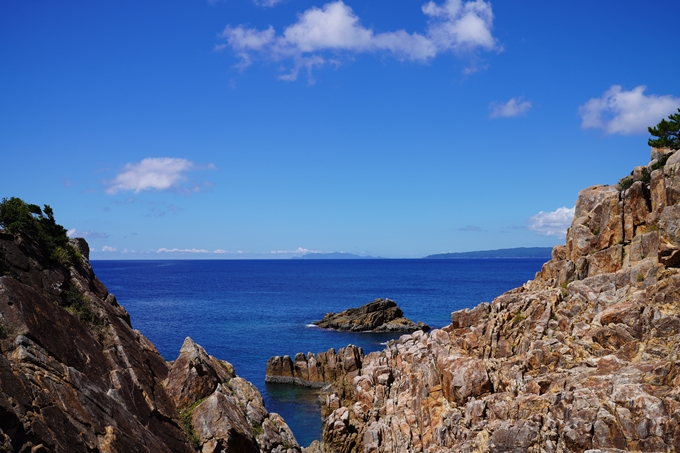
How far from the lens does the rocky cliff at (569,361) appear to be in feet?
95.0

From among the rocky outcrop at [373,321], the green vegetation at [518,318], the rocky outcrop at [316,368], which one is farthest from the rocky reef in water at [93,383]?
the rocky outcrop at [373,321]

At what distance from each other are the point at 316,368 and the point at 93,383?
5628 cm

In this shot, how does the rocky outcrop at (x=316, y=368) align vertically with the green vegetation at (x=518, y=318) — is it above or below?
below

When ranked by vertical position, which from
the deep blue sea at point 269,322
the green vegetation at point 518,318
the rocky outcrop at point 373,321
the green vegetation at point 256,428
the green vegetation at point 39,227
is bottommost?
the deep blue sea at point 269,322

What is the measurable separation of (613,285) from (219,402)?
30108 mm

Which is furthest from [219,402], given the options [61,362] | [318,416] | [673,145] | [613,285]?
[673,145]

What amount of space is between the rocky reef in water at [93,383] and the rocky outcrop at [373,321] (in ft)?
270

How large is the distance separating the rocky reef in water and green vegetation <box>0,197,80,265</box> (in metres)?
0.50

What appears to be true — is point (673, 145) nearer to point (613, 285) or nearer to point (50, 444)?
point (613, 285)

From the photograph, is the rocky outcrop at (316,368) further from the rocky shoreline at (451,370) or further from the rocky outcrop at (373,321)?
the rocky outcrop at (373,321)

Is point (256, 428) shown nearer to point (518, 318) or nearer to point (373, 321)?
point (518, 318)

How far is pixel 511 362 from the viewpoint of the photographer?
38.7 meters

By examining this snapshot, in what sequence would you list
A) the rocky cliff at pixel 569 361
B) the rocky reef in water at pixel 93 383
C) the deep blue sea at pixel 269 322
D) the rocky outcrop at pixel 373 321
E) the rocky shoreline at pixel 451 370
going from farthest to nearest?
the rocky outcrop at pixel 373 321 < the deep blue sea at pixel 269 322 < the rocky cliff at pixel 569 361 < the rocky shoreline at pixel 451 370 < the rocky reef in water at pixel 93 383

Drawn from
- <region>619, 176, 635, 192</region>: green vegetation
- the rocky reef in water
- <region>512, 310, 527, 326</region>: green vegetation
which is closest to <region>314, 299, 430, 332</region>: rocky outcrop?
<region>512, 310, 527, 326</region>: green vegetation
